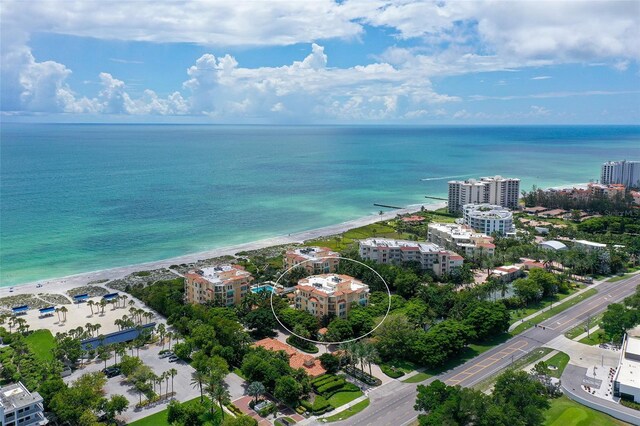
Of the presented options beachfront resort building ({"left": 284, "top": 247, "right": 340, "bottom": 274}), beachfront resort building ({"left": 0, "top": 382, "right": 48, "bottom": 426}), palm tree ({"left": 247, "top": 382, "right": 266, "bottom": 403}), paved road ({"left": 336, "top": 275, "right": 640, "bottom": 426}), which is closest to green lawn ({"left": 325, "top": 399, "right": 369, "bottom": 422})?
paved road ({"left": 336, "top": 275, "right": 640, "bottom": 426})

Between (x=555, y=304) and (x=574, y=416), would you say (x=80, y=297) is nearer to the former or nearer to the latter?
Result: (x=574, y=416)

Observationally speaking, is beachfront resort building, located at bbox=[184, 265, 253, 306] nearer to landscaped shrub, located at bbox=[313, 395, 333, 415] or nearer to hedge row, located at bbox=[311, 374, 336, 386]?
hedge row, located at bbox=[311, 374, 336, 386]

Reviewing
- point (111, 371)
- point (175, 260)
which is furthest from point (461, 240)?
point (111, 371)

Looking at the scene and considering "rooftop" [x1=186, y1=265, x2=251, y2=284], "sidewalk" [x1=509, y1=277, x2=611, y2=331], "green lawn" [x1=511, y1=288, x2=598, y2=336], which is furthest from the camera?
"rooftop" [x1=186, y1=265, x2=251, y2=284]

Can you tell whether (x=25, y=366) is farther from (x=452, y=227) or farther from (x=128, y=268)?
(x=452, y=227)

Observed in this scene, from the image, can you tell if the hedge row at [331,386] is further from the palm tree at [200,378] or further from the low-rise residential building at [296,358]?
the palm tree at [200,378]

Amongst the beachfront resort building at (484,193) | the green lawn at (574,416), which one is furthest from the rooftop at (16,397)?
the beachfront resort building at (484,193)

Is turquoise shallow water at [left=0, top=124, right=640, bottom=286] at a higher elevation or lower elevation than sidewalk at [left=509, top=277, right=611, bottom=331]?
higher
